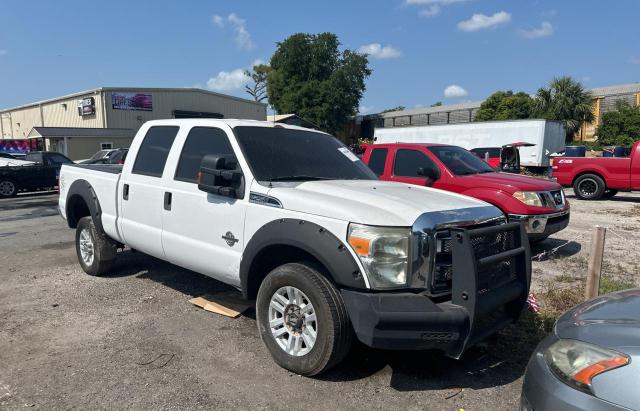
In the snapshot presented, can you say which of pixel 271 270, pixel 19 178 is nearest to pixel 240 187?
pixel 271 270

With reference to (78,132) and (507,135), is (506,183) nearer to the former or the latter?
(507,135)

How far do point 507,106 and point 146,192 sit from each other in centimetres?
4959

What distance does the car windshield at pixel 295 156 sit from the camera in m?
4.23

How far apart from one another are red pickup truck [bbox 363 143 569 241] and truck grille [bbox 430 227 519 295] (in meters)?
3.56

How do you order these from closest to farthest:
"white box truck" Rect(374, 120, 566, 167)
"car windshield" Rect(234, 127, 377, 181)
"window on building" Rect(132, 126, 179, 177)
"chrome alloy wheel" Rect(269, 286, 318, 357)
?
"chrome alloy wheel" Rect(269, 286, 318, 357)
"car windshield" Rect(234, 127, 377, 181)
"window on building" Rect(132, 126, 179, 177)
"white box truck" Rect(374, 120, 566, 167)

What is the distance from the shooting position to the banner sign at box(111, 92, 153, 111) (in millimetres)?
37375

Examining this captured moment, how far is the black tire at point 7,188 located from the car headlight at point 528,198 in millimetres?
17241

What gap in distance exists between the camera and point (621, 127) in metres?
41.2

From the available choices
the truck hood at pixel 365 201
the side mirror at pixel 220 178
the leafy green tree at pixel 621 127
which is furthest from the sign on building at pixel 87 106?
the leafy green tree at pixel 621 127

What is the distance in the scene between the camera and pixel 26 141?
118 feet

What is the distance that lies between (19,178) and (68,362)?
16385mm

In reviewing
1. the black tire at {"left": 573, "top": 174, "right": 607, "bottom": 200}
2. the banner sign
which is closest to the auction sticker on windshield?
the black tire at {"left": 573, "top": 174, "right": 607, "bottom": 200}

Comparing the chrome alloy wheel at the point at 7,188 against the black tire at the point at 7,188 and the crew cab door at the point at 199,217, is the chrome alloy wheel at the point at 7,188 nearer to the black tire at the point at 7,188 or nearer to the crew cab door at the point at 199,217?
the black tire at the point at 7,188

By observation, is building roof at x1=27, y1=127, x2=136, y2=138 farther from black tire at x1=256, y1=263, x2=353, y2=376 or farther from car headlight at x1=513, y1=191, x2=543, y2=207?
black tire at x1=256, y1=263, x2=353, y2=376
